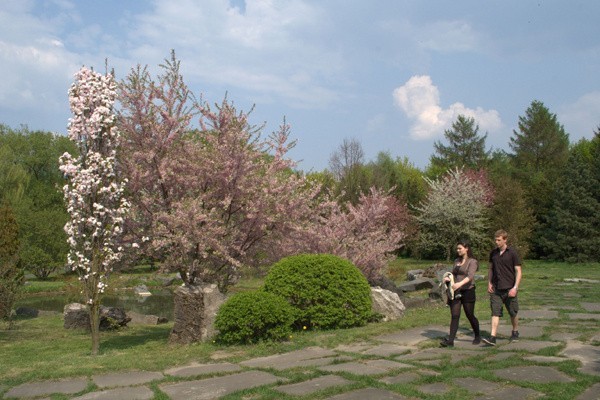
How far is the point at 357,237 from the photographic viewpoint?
50.2ft

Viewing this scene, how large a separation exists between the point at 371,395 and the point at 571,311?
7.16 metres

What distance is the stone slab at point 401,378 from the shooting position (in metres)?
5.68

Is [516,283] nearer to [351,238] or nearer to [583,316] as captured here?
[583,316]

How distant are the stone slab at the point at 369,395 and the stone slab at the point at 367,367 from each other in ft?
2.38

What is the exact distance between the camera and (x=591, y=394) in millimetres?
5023

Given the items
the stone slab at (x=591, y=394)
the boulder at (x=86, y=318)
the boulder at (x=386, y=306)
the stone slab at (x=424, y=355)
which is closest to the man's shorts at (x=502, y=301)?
the stone slab at (x=424, y=355)

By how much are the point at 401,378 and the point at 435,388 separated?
0.50 meters

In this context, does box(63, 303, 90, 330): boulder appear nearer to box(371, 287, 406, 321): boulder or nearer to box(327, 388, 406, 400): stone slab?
box(371, 287, 406, 321): boulder

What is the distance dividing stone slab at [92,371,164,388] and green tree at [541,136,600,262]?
27328mm

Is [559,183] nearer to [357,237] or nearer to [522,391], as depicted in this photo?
[357,237]

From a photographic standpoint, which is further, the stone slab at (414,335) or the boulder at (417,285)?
the boulder at (417,285)

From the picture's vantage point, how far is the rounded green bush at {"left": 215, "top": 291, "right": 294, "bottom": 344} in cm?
821

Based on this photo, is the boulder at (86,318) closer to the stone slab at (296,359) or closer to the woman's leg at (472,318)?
the stone slab at (296,359)

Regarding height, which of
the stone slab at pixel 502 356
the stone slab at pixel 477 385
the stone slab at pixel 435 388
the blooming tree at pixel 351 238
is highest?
the blooming tree at pixel 351 238
